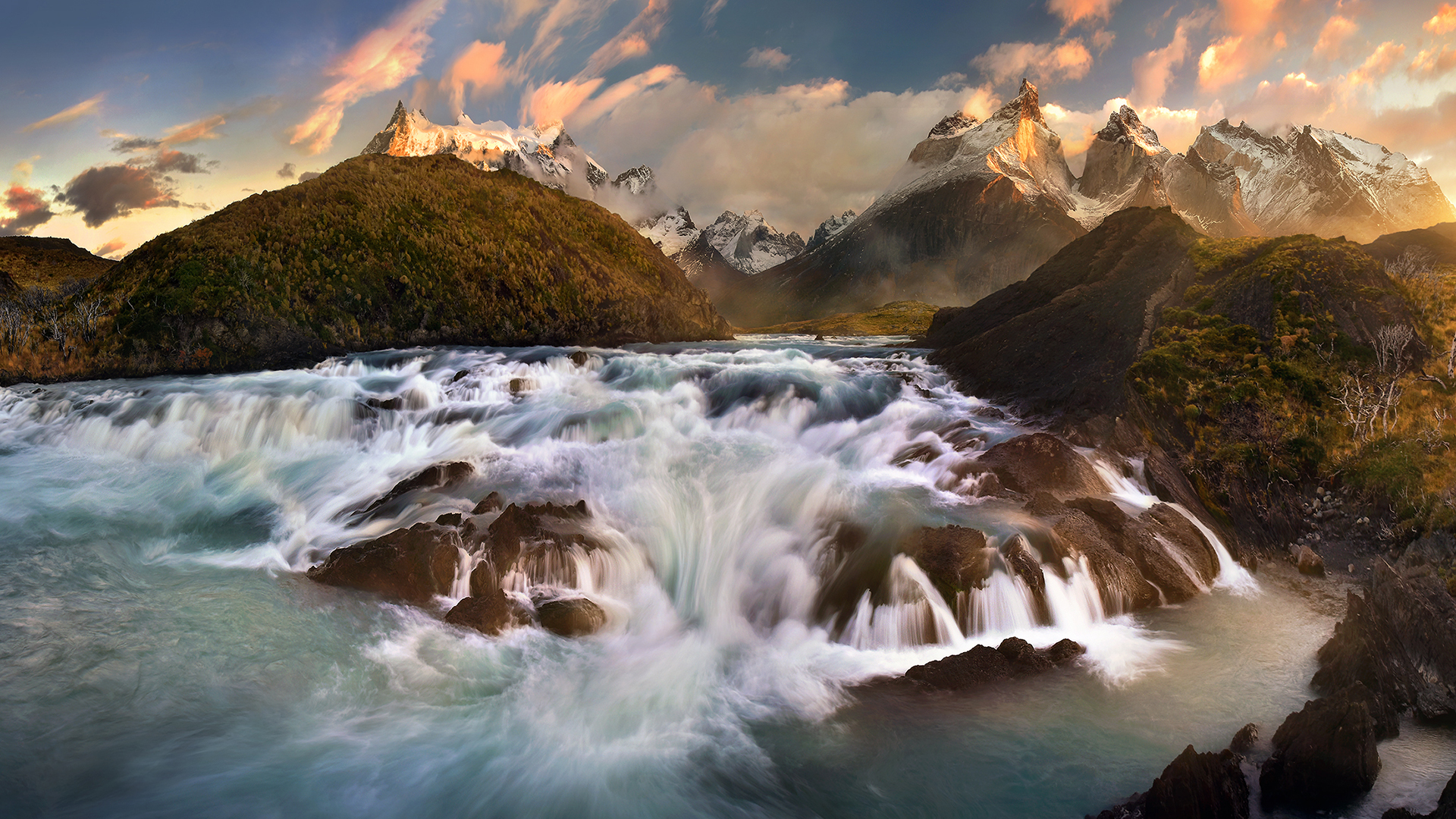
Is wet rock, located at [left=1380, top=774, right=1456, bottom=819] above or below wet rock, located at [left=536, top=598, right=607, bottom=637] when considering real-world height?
below

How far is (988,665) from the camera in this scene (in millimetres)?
7953

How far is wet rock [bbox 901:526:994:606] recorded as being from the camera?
9070 millimetres

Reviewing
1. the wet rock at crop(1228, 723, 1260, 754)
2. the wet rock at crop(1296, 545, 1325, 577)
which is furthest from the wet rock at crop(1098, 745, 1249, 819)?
the wet rock at crop(1296, 545, 1325, 577)

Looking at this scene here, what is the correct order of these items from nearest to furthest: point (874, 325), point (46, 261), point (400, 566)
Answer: point (400, 566)
point (46, 261)
point (874, 325)

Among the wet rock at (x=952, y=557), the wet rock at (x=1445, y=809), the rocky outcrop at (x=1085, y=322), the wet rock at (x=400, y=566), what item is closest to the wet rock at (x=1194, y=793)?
the wet rock at (x=1445, y=809)

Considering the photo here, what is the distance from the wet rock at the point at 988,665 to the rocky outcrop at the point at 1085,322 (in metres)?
7.92

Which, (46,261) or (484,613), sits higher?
(46,261)

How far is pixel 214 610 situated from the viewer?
9.33m

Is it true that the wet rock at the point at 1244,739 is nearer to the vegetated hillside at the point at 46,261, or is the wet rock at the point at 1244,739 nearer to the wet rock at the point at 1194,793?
the wet rock at the point at 1194,793

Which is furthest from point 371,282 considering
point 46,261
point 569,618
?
point 46,261

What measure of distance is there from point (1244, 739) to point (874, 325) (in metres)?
99.5

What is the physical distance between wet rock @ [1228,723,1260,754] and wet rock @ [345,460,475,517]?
1345cm

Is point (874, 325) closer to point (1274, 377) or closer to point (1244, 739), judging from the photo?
point (1274, 377)

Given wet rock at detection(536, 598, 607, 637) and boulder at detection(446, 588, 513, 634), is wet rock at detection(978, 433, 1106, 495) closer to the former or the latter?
wet rock at detection(536, 598, 607, 637)
